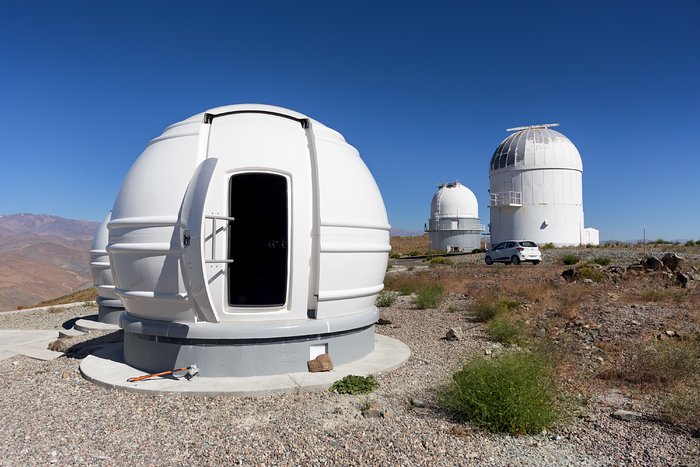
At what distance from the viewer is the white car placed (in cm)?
2625

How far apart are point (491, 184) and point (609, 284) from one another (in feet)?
75.7

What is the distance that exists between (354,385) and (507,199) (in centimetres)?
3290

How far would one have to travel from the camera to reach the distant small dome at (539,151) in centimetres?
3522

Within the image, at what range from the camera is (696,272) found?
1675 centimetres

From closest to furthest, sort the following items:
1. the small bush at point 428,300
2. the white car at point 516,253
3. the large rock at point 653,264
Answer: the small bush at point 428,300 → the large rock at point 653,264 → the white car at point 516,253

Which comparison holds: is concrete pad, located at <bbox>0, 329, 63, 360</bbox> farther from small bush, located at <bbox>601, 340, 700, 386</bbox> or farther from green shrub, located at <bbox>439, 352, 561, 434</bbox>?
small bush, located at <bbox>601, 340, 700, 386</bbox>

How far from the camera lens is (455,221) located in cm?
4312

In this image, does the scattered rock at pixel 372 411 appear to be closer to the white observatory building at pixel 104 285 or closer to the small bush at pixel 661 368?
the small bush at pixel 661 368

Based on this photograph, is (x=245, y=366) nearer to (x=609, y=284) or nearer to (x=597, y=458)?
(x=597, y=458)

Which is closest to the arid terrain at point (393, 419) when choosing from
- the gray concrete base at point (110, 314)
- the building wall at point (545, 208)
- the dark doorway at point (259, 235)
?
the gray concrete base at point (110, 314)

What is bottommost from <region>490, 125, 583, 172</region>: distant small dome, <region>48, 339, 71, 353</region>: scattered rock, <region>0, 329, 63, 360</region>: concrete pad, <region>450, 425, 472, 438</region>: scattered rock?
<region>0, 329, 63, 360</region>: concrete pad

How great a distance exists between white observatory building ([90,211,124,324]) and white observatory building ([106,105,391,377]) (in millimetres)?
5162

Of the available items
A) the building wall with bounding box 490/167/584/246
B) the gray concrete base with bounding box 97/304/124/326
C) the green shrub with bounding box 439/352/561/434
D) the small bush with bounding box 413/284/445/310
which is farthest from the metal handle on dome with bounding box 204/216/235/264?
the building wall with bounding box 490/167/584/246

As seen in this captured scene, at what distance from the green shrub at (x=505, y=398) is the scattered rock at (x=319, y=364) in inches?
74.1
